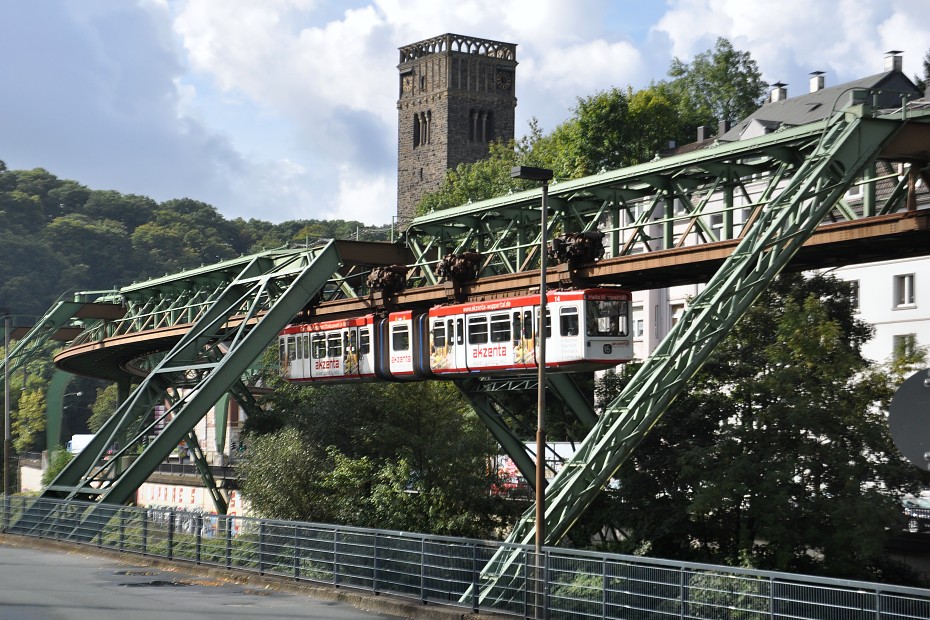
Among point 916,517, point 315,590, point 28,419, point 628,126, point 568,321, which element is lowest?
point 28,419

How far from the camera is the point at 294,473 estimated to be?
4147 centimetres

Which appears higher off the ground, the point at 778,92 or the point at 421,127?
the point at 421,127

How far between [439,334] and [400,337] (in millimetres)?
2179

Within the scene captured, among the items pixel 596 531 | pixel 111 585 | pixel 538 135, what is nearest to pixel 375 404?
pixel 596 531

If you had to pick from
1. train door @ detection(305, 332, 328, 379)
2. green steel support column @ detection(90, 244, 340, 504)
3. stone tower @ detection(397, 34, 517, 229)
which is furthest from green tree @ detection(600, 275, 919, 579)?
stone tower @ detection(397, 34, 517, 229)

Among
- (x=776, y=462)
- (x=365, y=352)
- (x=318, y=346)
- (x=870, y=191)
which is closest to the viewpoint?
(x=870, y=191)

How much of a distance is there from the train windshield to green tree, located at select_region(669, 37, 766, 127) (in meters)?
67.6

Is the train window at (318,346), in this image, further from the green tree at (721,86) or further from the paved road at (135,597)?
the green tree at (721,86)

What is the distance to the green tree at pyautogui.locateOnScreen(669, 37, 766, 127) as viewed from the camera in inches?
3910

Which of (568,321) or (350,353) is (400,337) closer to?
(350,353)

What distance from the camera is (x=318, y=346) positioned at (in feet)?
144

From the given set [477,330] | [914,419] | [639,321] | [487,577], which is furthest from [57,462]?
[914,419]

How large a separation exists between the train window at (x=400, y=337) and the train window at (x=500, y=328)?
4552mm

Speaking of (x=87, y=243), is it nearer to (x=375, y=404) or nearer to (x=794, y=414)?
(x=375, y=404)
